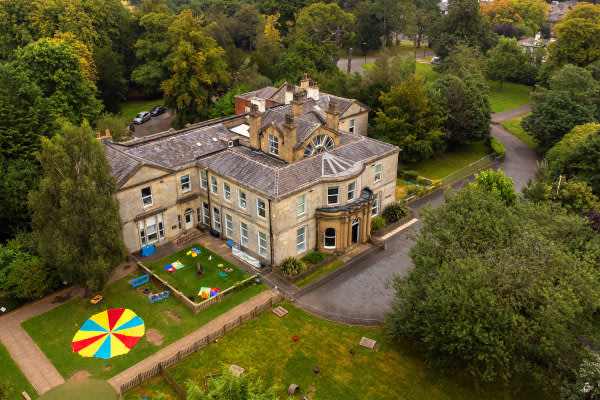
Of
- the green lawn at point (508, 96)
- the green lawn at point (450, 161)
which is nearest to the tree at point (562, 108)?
the green lawn at point (450, 161)

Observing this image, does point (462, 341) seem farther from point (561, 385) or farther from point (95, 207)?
point (95, 207)

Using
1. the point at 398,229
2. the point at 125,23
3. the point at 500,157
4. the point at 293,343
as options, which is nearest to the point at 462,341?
the point at 293,343

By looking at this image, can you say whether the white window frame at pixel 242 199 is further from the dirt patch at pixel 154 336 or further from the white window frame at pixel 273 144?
the dirt patch at pixel 154 336

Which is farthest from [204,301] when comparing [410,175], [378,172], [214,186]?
[410,175]

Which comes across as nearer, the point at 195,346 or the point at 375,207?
the point at 195,346

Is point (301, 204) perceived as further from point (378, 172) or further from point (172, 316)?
point (172, 316)

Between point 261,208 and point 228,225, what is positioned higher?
Result: point 261,208
